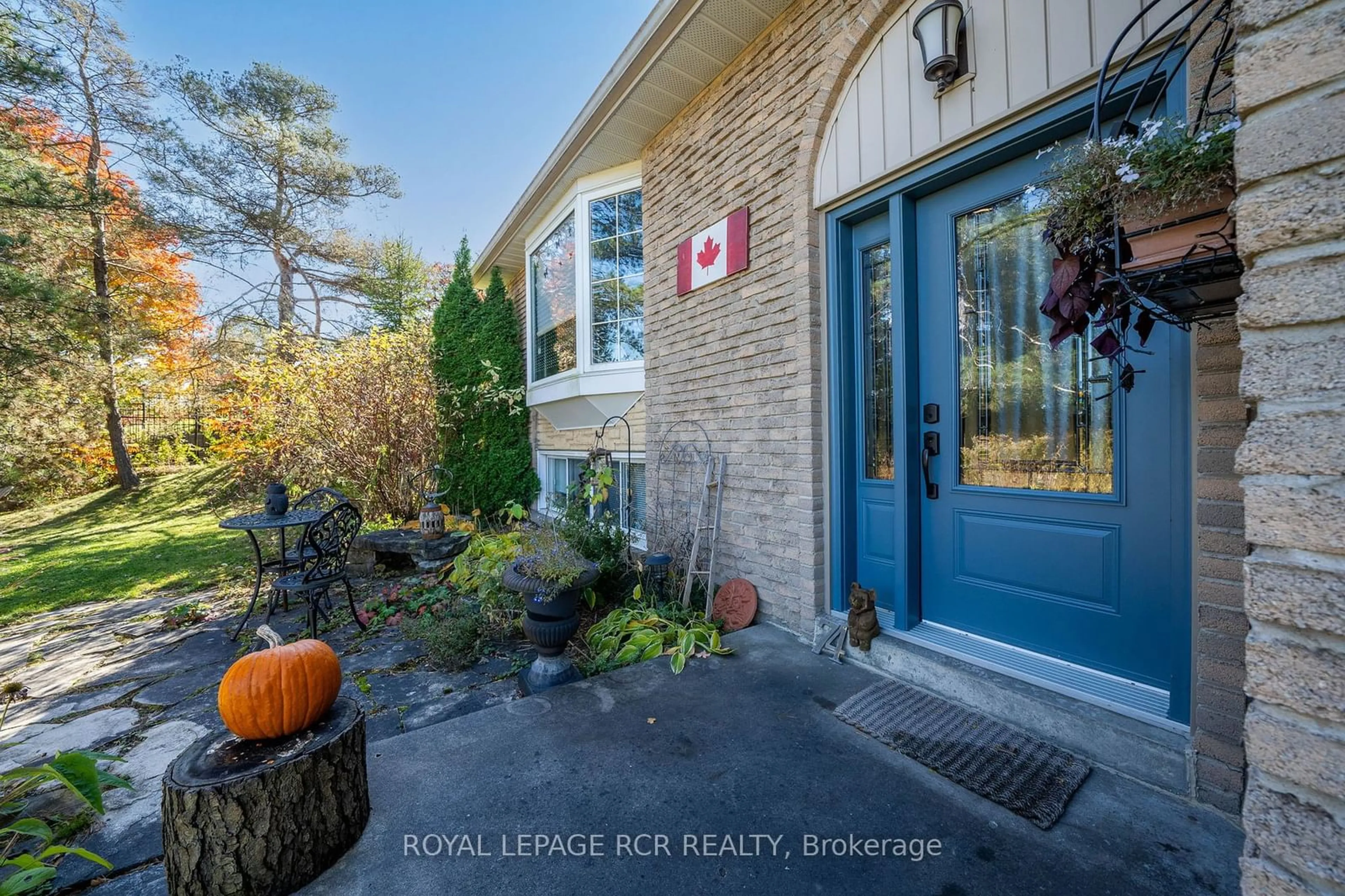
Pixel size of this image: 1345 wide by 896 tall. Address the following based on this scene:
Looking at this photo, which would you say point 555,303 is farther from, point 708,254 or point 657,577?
point 657,577

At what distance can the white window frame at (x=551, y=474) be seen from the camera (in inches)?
198

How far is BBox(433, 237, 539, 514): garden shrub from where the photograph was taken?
765 cm

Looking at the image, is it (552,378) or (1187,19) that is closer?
(1187,19)

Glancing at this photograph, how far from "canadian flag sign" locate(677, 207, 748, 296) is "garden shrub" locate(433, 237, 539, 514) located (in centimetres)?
442

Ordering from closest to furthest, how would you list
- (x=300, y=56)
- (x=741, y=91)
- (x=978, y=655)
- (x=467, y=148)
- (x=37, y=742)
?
(x=978, y=655) → (x=37, y=742) → (x=741, y=91) → (x=300, y=56) → (x=467, y=148)

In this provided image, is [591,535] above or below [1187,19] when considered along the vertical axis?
below

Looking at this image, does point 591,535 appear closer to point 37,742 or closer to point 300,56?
point 37,742

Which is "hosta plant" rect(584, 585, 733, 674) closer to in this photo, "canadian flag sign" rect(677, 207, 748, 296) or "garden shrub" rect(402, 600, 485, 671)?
"garden shrub" rect(402, 600, 485, 671)

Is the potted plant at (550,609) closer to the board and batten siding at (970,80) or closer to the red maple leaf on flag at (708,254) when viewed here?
the red maple leaf on flag at (708,254)

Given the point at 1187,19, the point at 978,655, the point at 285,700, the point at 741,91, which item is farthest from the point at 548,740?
the point at 741,91

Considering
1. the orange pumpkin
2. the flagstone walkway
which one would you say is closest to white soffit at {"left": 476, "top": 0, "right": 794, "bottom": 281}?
the orange pumpkin

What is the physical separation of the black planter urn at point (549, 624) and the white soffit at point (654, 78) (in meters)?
3.46

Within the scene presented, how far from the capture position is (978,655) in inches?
93.2

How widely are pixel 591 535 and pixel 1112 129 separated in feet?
12.1
